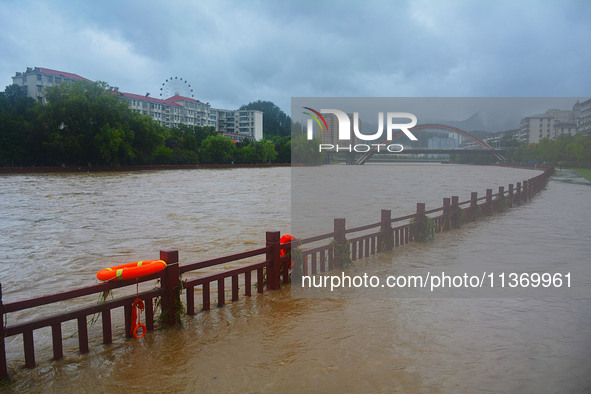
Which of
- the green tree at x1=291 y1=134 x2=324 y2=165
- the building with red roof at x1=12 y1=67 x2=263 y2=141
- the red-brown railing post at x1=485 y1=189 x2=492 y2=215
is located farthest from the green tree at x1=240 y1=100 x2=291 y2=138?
the red-brown railing post at x1=485 y1=189 x2=492 y2=215

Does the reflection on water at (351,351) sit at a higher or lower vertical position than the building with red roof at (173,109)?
lower

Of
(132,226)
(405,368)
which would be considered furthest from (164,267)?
(132,226)

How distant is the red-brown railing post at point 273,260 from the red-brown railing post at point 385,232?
9.81 ft

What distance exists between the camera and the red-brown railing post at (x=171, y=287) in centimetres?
462

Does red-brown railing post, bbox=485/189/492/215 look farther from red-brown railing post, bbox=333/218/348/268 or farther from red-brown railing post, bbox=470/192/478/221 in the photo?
red-brown railing post, bbox=333/218/348/268

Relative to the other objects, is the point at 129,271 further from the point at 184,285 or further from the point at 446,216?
the point at 446,216

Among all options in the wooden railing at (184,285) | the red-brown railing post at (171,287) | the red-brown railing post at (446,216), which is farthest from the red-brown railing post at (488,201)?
the red-brown railing post at (171,287)

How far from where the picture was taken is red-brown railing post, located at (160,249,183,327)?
462 cm

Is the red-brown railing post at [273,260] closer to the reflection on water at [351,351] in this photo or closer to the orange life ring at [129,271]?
the reflection on water at [351,351]

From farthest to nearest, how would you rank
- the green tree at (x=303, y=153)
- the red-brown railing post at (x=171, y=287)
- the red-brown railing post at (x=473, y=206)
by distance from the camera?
the green tree at (x=303, y=153)
the red-brown railing post at (x=473, y=206)
the red-brown railing post at (x=171, y=287)

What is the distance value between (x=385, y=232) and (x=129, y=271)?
5428mm

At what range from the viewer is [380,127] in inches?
343

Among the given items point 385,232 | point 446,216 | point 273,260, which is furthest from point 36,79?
point 273,260

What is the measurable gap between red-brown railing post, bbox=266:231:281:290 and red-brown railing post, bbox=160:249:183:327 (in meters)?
1.47
